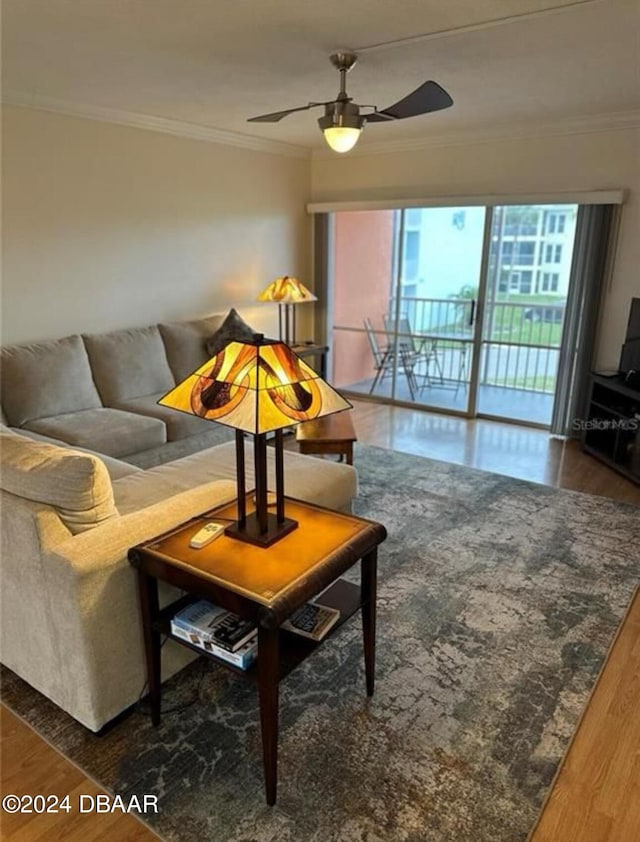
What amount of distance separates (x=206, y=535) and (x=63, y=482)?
47cm

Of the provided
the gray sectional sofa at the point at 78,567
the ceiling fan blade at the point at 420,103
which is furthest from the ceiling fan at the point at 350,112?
the gray sectional sofa at the point at 78,567

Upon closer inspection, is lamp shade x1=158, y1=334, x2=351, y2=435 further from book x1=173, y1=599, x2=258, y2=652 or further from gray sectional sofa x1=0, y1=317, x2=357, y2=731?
book x1=173, y1=599, x2=258, y2=652

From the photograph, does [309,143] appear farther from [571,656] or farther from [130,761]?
[130,761]

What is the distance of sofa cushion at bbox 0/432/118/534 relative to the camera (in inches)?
70.7

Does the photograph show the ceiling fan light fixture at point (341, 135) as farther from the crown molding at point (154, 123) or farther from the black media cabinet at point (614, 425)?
the black media cabinet at point (614, 425)

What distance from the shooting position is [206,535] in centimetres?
186

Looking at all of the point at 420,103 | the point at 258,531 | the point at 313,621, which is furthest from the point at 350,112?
the point at 313,621

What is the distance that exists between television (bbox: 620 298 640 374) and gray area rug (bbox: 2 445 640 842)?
1897 mm

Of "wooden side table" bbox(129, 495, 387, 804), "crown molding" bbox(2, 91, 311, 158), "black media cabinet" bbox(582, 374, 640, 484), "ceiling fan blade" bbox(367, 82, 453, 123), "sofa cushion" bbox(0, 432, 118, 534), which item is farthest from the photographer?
"black media cabinet" bbox(582, 374, 640, 484)

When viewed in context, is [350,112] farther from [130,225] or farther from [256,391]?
[130,225]

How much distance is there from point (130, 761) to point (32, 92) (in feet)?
12.8

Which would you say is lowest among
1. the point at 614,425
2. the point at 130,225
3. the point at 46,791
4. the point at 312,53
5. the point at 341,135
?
the point at 46,791

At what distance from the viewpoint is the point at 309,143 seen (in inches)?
225

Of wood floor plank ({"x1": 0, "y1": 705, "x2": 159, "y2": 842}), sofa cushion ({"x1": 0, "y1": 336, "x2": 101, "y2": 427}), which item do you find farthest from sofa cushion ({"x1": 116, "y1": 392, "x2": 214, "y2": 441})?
wood floor plank ({"x1": 0, "y1": 705, "x2": 159, "y2": 842})
